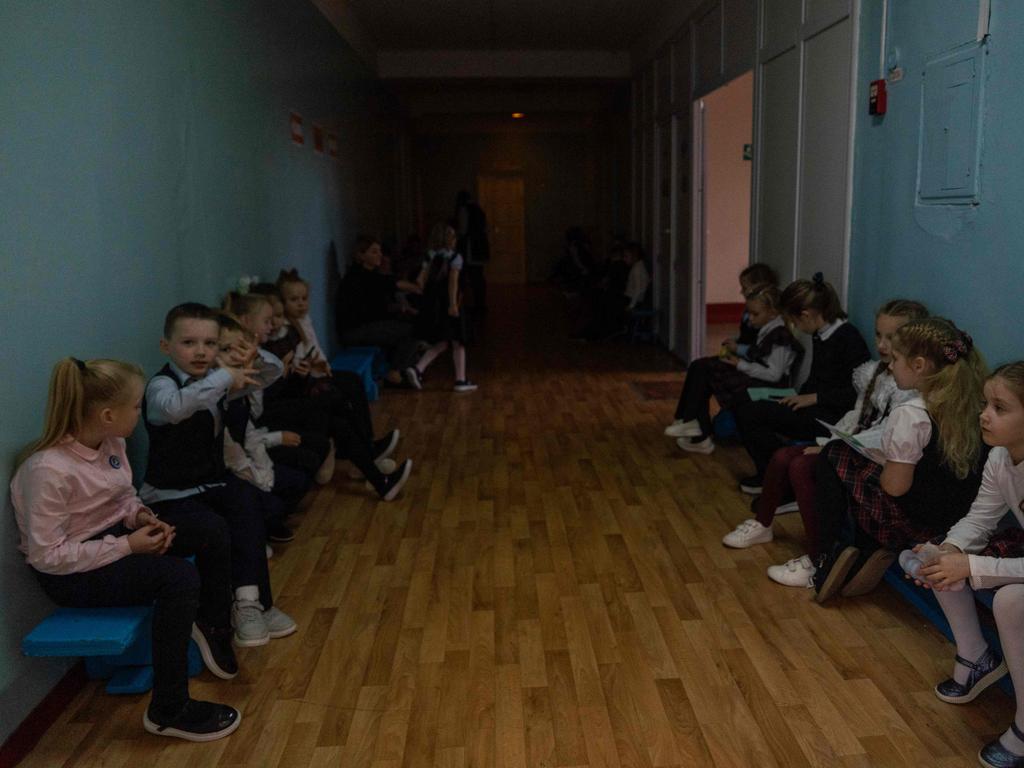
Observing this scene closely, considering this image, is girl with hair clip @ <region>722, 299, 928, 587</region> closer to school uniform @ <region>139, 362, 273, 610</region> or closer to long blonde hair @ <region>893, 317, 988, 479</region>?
long blonde hair @ <region>893, 317, 988, 479</region>

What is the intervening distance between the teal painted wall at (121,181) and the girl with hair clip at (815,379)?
2792 mm

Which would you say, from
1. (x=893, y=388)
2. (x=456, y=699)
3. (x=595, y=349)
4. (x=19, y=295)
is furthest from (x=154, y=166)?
(x=595, y=349)

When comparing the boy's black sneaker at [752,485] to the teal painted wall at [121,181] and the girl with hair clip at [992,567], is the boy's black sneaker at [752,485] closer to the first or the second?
the girl with hair clip at [992,567]

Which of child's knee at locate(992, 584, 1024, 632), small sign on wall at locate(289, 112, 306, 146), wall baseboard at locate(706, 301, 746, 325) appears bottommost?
wall baseboard at locate(706, 301, 746, 325)

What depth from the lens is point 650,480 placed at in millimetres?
4785

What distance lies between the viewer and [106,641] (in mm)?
2379

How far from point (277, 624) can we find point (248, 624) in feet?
0.35

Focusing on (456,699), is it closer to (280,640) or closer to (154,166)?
(280,640)

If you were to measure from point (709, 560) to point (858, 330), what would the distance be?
136 centimetres

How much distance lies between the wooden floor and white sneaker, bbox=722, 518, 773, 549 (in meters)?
0.06

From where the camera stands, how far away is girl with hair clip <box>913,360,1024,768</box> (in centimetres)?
225

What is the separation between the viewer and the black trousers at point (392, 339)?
24.0 feet

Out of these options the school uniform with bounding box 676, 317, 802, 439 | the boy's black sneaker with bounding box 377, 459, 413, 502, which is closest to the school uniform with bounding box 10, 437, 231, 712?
the boy's black sneaker with bounding box 377, 459, 413, 502

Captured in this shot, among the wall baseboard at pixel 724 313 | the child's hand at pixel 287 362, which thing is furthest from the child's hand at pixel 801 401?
the wall baseboard at pixel 724 313
